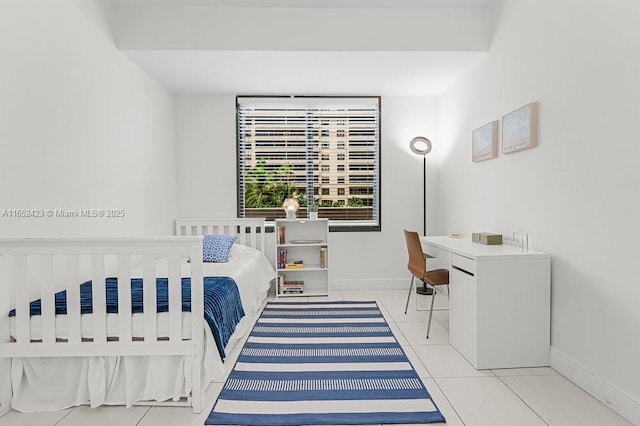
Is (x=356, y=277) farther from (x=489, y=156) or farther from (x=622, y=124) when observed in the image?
(x=622, y=124)

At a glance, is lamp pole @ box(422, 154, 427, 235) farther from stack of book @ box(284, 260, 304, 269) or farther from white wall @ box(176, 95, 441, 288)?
stack of book @ box(284, 260, 304, 269)

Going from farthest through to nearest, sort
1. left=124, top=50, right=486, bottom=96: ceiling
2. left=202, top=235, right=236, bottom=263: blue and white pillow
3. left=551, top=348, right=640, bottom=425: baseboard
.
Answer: left=202, top=235, right=236, bottom=263: blue and white pillow → left=124, top=50, right=486, bottom=96: ceiling → left=551, top=348, right=640, bottom=425: baseboard

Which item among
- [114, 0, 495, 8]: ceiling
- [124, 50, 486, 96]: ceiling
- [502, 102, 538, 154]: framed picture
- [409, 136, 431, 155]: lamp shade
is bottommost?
[502, 102, 538, 154]: framed picture

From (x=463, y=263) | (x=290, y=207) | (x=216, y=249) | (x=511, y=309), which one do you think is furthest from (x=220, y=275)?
(x=511, y=309)

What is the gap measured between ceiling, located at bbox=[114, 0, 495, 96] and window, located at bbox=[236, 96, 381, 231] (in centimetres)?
28

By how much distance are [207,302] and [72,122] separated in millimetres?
1532

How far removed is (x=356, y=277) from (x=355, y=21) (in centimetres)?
272

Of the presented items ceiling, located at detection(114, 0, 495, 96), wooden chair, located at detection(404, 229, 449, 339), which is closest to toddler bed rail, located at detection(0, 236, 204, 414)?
wooden chair, located at detection(404, 229, 449, 339)

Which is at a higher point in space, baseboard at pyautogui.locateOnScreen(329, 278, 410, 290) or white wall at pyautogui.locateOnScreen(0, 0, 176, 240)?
white wall at pyautogui.locateOnScreen(0, 0, 176, 240)

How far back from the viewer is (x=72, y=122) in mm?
2576

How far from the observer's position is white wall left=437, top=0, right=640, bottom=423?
1.87m

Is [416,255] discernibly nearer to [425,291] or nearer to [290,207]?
[425,291]

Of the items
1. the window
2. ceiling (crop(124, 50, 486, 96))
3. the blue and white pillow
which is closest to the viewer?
ceiling (crop(124, 50, 486, 96))

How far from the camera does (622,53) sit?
189 cm
